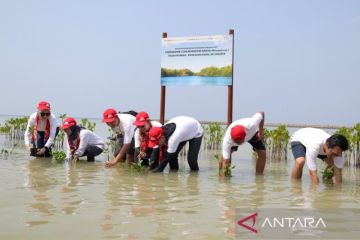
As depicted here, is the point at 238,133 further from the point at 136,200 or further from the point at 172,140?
the point at 136,200

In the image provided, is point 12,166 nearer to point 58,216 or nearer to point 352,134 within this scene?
point 58,216

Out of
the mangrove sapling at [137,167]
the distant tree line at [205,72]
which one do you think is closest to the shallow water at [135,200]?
the mangrove sapling at [137,167]

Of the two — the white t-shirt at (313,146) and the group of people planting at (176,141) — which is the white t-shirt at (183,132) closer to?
the group of people planting at (176,141)

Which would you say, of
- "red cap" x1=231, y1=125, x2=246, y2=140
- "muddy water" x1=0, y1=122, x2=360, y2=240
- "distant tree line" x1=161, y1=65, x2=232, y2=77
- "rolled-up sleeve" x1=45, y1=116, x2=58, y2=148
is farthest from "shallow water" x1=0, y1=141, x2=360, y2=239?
"distant tree line" x1=161, y1=65, x2=232, y2=77

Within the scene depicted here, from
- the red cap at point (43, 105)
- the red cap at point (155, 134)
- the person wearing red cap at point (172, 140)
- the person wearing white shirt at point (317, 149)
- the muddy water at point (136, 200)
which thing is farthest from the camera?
the red cap at point (43, 105)

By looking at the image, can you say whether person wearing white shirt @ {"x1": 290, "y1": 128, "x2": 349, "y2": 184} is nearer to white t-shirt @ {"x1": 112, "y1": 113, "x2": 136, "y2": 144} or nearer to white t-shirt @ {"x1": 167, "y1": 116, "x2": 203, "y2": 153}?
white t-shirt @ {"x1": 167, "y1": 116, "x2": 203, "y2": 153}

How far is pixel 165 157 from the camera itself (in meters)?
6.17

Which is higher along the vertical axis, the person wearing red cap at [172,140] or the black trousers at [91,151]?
the person wearing red cap at [172,140]

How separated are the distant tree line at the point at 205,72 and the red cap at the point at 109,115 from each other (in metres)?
3.32

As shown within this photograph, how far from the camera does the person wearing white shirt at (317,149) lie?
530 cm

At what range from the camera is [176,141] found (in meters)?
6.20

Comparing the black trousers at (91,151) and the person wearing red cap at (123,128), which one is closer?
the person wearing red cap at (123,128)

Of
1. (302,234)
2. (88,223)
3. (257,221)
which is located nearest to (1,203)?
(88,223)

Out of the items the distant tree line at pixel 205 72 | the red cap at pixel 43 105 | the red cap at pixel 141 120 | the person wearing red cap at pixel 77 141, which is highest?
the distant tree line at pixel 205 72
